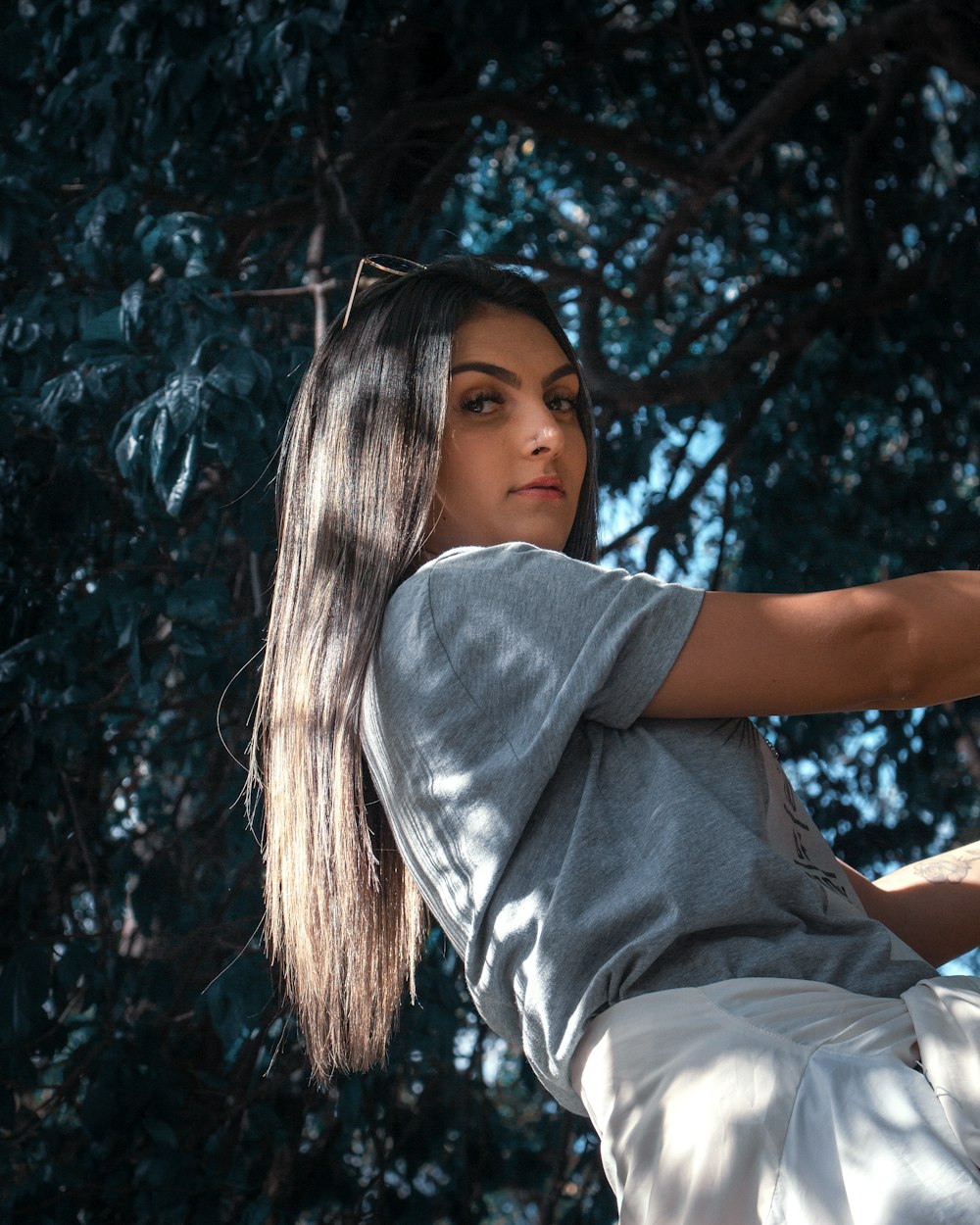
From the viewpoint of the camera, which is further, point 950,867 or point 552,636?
point 950,867

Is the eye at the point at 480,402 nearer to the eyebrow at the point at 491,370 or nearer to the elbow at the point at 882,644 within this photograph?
the eyebrow at the point at 491,370

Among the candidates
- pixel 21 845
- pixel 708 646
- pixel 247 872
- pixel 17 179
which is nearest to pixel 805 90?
pixel 17 179

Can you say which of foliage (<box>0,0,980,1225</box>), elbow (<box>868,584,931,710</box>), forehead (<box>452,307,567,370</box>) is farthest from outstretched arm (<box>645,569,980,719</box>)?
foliage (<box>0,0,980,1225</box>)

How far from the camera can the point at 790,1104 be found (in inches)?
37.9

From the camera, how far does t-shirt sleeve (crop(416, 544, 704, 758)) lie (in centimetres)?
113

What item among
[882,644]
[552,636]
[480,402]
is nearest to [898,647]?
[882,644]

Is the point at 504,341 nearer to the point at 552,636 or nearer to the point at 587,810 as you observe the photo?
the point at 552,636

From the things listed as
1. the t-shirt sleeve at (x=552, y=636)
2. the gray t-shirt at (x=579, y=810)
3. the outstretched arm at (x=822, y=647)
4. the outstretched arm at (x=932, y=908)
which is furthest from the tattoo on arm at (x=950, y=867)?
the t-shirt sleeve at (x=552, y=636)

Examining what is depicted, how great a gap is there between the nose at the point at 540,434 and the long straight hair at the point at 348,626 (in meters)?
0.10

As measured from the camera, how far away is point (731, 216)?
15.0 ft

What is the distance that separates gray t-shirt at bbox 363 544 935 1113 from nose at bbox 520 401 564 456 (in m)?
0.23

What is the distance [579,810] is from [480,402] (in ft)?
1.65

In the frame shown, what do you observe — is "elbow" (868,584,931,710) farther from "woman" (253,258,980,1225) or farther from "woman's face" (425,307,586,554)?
"woman's face" (425,307,586,554)

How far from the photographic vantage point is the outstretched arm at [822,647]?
3.71ft
